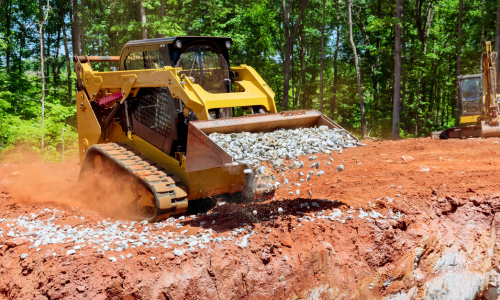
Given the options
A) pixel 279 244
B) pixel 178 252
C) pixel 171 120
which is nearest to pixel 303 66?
pixel 171 120

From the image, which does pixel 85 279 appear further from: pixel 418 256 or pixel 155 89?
pixel 418 256

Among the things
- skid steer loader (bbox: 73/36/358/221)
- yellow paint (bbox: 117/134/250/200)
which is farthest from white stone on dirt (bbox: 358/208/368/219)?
yellow paint (bbox: 117/134/250/200)

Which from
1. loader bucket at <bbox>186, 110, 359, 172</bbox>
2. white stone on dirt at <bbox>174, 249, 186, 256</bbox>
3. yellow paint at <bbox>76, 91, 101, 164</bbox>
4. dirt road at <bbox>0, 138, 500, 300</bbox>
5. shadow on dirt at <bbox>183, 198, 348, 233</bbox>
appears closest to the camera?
dirt road at <bbox>0, 138, 500, 300</bbox>

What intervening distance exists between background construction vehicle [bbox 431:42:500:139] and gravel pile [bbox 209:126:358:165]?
35.8ft

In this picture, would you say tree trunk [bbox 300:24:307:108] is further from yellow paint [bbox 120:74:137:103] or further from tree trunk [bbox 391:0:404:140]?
yellow paint [bbox 120:74:137:103]

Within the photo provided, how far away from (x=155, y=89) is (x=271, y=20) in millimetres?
20200

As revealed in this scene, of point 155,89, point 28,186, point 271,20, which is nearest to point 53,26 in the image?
point 271,20

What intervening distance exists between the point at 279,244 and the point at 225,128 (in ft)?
5.76

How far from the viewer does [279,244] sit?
531 centimetres

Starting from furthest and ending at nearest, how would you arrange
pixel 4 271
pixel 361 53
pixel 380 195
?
pixel 361 53 < pixel 380 195 < pixel 4 271

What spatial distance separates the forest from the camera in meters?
18.7

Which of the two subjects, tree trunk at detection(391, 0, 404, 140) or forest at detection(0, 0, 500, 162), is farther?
forest at detection(0, 0, 500, 162)

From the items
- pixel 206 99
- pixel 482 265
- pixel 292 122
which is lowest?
pixel 482 265

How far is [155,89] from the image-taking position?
661cm
